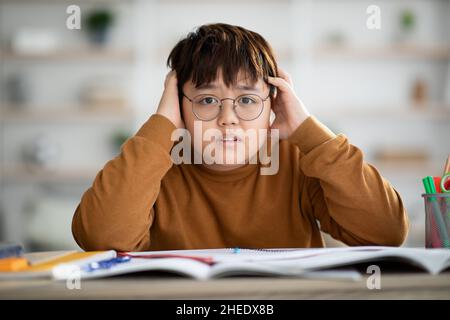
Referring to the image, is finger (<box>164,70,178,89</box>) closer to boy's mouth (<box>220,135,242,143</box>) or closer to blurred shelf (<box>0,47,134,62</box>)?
boy's mouth (<box>220,135,242,143</box>)

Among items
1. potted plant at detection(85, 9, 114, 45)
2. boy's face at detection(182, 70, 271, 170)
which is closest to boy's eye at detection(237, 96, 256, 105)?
boy's face at detection(182, 70, 271, 170)

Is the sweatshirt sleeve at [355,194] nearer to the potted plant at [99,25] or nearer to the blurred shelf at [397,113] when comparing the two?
the blurred shelf at [397,113]

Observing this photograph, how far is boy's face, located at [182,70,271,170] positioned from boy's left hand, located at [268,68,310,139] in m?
0.02

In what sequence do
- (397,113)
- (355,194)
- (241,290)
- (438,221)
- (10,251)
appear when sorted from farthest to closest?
1. (397,113)
2. (355,194)
3. (438,221)
4. (10,251)
5. (241,290)

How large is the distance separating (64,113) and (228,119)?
7.97ft

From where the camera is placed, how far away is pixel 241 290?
460 millimetres

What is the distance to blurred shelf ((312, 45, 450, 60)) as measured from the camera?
10.3 feet

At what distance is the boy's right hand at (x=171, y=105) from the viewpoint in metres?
0.93

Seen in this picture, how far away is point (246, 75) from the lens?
0.96m

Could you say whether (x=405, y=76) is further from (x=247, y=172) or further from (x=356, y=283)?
(x=356, y=283)

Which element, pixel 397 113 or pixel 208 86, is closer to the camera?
pixel 208 86

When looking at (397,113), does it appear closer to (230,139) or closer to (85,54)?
(85,54)

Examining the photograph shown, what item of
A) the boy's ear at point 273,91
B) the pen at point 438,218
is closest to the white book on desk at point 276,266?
the pen at point 438,218

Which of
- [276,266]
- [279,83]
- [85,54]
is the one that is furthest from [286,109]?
[85,54]
